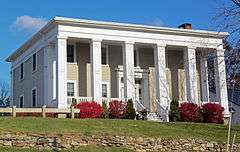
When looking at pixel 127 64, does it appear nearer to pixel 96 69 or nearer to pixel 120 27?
pixel 96 69

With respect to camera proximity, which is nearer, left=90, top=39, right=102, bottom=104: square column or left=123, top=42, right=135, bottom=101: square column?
left=90, top=39, right=102, bottom=104: square column

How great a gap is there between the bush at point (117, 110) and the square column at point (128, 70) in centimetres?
206

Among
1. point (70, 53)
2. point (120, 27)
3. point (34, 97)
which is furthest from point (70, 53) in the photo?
point (34, 97)

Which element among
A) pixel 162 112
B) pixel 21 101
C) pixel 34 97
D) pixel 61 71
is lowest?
pixel 162 112

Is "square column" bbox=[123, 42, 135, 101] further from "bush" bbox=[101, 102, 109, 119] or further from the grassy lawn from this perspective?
the grassy lawn

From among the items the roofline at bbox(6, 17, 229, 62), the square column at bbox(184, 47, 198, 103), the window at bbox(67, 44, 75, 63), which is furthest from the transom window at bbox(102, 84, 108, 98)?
the square column at bbox(184, 47, 198, 103)

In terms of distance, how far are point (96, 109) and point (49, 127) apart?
10.2 metres

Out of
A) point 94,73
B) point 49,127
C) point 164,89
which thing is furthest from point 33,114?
point 164,89

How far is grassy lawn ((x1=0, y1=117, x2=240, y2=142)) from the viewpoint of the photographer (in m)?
21.6

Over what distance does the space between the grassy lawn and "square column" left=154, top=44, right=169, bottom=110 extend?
9760 millimetres

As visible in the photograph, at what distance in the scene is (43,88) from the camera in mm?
37125

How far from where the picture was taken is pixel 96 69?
113 ft

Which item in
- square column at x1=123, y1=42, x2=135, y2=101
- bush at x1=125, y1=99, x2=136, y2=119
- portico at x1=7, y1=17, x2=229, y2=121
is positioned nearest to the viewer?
bush at x1=125, y1=99, x2=136, y2=119

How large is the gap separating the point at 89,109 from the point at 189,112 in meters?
7.01
